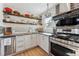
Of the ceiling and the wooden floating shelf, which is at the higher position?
the ceiling

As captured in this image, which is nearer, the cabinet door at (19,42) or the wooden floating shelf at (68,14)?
the wooden floating shelf at (68,14)

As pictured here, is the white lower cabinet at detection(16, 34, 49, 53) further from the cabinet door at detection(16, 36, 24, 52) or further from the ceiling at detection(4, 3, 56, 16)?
the ceiling at detection(4, 3, 56, 16)

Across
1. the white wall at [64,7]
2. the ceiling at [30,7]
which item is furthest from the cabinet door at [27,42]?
the white wall at [64,7]

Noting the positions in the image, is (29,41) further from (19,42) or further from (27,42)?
(19,42)

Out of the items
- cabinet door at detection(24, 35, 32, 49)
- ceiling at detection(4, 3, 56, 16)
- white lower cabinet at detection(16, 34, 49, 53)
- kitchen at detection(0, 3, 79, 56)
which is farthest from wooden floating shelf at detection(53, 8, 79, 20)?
cabinet door at detection(24, 35, 32, 49)

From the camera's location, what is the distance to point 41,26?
5.30ft

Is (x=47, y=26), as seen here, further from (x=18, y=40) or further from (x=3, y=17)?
(x=3, y=17)

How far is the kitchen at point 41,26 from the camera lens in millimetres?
1383

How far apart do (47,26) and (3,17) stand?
32.8 inches

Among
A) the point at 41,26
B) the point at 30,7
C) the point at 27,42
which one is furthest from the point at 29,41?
the point at 30,7

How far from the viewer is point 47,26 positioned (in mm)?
1719

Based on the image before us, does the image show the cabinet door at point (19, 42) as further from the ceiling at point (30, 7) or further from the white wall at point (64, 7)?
the white wall at point (64, 7)

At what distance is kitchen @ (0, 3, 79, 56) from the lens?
54.4 inches

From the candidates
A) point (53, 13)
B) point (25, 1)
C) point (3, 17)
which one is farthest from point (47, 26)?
point (3, 17)
